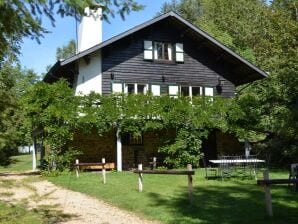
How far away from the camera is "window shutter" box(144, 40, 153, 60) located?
2475cm

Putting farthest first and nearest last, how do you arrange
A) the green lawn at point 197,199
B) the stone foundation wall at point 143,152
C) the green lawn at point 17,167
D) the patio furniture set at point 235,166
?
the green lawn at point 17,167
the stone foundation wall at point 143,152
the patio furniture set at point 235,166
the green lawn at point 197,199

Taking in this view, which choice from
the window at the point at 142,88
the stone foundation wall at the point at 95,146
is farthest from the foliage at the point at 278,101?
the stone foundation wall at the point at 95,146

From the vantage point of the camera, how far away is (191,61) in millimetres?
25984

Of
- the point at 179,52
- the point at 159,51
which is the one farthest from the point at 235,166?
the point at 179,52

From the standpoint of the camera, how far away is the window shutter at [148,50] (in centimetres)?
2475

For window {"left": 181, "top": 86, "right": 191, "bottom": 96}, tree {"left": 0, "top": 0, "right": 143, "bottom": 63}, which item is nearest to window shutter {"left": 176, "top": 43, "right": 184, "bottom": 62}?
window {"left": 181, "top": 86, "right": 191, "bottom": 96}

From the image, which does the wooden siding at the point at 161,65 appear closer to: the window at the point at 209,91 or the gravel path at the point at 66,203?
the window at the point at 209,91

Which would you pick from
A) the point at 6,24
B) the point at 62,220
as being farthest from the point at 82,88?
the point at 6,24

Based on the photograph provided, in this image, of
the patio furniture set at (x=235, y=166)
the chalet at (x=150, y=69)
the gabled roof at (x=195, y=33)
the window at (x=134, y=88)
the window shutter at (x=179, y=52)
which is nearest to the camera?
the patio furniture set at (x=235, y=166)

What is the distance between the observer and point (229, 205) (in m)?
10.6

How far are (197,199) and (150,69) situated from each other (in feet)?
45.6

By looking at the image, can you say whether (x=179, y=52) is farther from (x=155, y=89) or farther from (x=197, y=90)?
(x=155, y=89)

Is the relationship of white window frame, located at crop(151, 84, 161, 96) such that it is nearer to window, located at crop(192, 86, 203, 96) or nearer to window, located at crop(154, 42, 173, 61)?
window, located at crop(154, 42, 173, 61)

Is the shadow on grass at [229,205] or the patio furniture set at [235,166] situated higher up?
the patio furniture set at [235,166]
